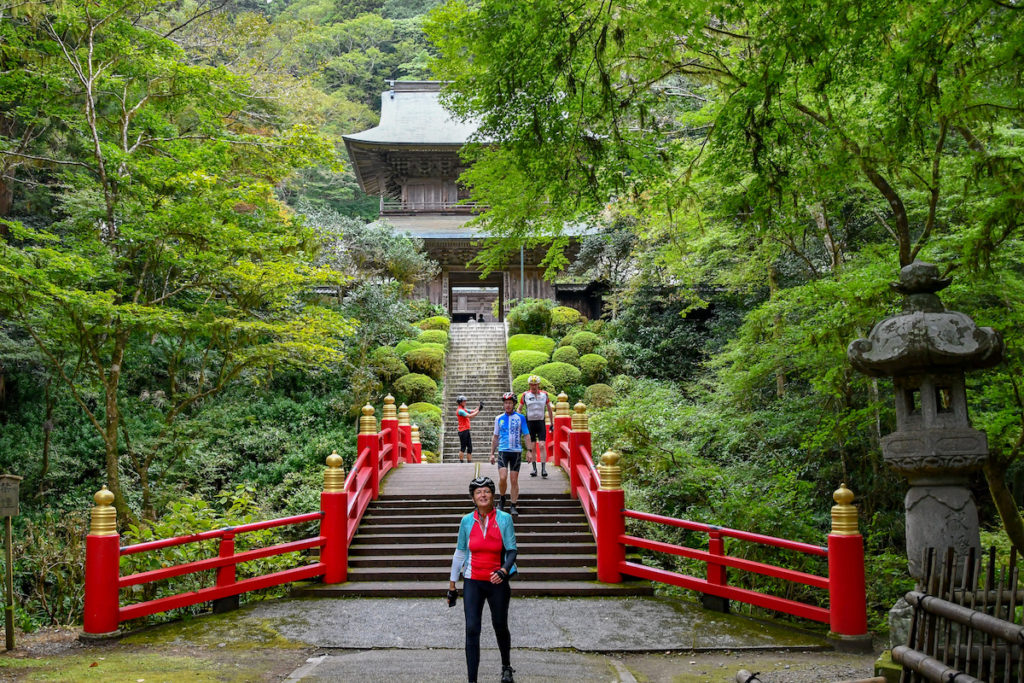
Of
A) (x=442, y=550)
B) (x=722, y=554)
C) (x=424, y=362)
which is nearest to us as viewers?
(x=722, y=554)

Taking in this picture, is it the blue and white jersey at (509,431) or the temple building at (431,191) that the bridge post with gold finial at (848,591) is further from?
the temple building at (431,191)

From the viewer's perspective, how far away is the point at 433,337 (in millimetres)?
26578

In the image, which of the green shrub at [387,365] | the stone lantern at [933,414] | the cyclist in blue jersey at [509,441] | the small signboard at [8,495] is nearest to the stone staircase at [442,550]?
the cyclist in blue jersey at [509,441]

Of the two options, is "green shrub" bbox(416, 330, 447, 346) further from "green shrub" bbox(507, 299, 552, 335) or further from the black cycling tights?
the black cycling tights

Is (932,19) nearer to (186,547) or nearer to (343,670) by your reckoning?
(343,670)

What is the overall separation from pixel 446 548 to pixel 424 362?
1394cm

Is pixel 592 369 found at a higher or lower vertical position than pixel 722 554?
higher

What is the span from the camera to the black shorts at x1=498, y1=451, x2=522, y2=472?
36.7ft

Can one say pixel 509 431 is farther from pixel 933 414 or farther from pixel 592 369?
pixel 592 369

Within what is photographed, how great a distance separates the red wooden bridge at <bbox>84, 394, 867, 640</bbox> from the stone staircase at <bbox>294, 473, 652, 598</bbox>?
2 cm

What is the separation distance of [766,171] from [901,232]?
3109 mm

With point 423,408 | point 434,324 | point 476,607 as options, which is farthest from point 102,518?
point 434,324

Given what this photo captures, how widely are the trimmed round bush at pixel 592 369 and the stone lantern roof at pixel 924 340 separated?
18.4m

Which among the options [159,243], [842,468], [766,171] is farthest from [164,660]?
[842,468]
